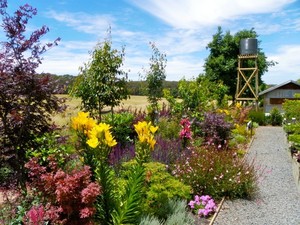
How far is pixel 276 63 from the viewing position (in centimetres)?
3625

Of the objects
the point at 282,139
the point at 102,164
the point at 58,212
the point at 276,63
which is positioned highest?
the point at 276,63

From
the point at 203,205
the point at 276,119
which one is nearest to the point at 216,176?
the point at 203,205

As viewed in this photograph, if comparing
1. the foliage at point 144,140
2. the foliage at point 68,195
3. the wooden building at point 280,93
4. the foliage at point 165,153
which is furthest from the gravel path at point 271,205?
the wooden building at point 280,93

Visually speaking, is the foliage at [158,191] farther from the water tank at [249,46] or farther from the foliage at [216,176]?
the water tank at [249,46]

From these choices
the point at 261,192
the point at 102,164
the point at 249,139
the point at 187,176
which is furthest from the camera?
the point at 249,139

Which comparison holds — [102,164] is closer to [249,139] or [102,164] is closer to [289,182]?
[289,182]

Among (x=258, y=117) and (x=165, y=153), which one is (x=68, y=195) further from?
(x=258, y=117)

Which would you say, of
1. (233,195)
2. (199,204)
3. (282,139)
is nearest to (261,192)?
(233,195)

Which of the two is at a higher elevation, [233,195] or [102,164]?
[102,164]

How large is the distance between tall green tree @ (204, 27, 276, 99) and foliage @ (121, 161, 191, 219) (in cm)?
2778

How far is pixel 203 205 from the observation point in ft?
19.4

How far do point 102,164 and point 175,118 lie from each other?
1018 centimetres

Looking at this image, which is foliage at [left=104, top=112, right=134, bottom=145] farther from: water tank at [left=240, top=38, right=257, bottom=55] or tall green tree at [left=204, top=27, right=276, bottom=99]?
tall green tree at [left=204, top=27, right=276, bottom=99]

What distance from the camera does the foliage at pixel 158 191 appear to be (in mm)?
4992
